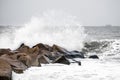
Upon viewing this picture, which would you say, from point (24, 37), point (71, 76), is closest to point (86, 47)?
point (24, 37)

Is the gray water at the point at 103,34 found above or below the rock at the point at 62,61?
above

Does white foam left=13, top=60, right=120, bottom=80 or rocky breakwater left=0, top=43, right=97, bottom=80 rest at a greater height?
rocky breakwater left=0, top=43, right=97, bottom=80

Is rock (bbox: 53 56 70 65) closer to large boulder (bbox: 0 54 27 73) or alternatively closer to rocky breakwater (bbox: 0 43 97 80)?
rocky breakwater (bbox: 0 43 97 80)

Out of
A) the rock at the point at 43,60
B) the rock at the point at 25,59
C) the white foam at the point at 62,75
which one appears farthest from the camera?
the rock at the point at 43,60

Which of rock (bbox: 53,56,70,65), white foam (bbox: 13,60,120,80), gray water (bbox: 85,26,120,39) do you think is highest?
gray water (bbox: 85,26,120,39)

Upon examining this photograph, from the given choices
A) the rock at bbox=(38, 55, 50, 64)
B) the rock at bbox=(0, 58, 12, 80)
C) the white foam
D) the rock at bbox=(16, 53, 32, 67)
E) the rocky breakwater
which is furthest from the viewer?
the rock at bbox=(38, 55, 50, 64)

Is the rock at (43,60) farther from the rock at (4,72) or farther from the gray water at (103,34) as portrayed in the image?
the gray water at (103,34)

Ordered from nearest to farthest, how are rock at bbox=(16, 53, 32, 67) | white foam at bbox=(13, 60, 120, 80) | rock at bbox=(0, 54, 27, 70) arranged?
white foam at bbox=(13, 60, 120, 80), rock at bbox=(0, 54, 27, 70), rock at bbox=(16, 53, 32, 67)

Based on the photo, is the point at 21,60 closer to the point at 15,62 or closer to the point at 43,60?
the point at 15,62

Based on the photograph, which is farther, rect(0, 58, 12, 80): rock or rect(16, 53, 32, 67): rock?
rect(16, 53, 32, 67): rock

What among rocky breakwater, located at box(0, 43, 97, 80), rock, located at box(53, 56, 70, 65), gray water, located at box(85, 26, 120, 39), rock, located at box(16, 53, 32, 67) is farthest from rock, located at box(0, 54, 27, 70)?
gray water, located at box(85, 26, 120, 39)

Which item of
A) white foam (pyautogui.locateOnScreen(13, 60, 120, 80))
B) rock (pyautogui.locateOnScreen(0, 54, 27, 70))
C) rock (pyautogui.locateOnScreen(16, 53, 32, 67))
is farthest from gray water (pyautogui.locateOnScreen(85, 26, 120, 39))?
rock (pyautogui.locateOnScreen(0, 54, 27, 70))

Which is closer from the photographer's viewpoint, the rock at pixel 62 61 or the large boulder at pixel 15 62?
the large boulder at pixel 15 62

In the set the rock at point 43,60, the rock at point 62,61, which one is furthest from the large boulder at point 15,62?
the rock at point 62,61
